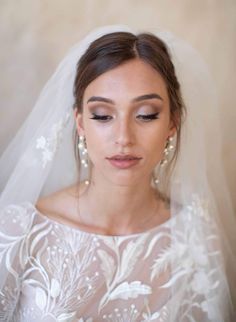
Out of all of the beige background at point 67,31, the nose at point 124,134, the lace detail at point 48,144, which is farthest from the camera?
the beige background at point 67,31

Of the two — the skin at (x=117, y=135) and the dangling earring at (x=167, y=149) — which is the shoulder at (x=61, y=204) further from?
the dangling earring at (x=167, y=149)

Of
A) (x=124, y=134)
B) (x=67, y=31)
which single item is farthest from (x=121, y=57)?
(x=67, y=31)

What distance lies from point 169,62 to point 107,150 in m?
0.26

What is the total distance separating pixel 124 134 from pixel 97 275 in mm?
342

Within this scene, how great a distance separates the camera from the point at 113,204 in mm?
1098

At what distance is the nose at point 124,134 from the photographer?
3.09ft

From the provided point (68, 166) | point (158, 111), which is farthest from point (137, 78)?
point (68, 166)

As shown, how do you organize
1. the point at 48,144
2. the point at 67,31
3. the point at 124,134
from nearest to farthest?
1. the point at 124,134
2. the point at 48,144
3. the point at 67,31

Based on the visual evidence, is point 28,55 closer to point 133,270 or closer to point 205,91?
point 205,91

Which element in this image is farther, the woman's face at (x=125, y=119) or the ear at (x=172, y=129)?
the ear at (x=172, y=129)

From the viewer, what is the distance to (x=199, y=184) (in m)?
1.14

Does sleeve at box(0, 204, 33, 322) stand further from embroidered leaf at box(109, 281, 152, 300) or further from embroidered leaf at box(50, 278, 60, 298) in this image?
embroidered leaf at box(109, 281, 152, 300)

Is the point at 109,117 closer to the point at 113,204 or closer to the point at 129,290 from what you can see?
the point at 113,204

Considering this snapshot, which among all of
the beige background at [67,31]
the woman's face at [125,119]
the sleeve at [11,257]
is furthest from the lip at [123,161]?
the beige background at [67,31]
